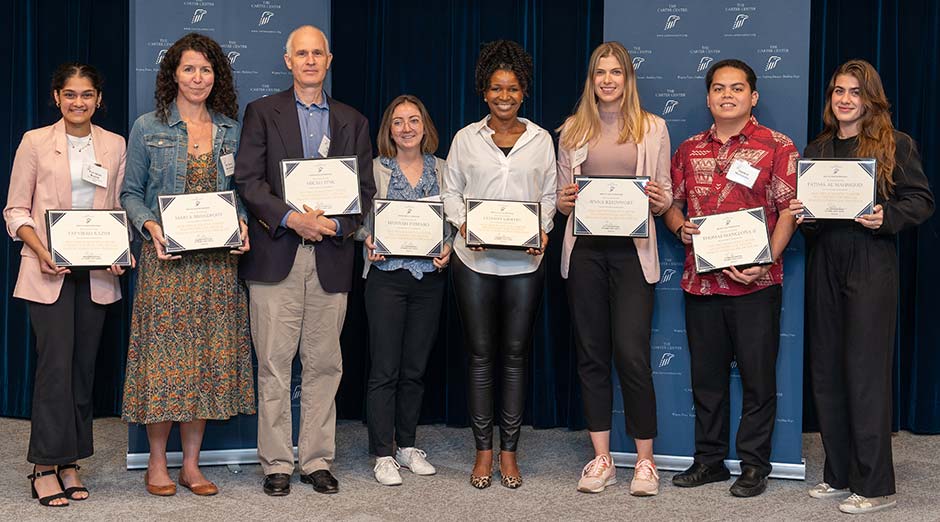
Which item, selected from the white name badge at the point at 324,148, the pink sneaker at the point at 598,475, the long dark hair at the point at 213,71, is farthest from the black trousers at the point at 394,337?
the long dark hair at the point at 213,71

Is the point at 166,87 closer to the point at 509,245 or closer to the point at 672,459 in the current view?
the point at 509,245

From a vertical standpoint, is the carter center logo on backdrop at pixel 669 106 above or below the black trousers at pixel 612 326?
above

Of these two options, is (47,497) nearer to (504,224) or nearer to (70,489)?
(70,489)

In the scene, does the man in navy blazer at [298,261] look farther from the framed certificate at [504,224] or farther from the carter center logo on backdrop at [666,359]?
the carter center logo on backdrop at [666,359]

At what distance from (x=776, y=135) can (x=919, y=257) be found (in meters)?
1.49

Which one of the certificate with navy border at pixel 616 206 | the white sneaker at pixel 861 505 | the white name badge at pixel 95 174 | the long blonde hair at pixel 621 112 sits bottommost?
the white sneaker at pixel 861 505

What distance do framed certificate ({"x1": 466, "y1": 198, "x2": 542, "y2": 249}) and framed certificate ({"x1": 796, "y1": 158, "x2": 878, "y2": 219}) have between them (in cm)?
100

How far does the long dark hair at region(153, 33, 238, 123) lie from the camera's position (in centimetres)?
362

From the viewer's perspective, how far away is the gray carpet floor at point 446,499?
3.54m

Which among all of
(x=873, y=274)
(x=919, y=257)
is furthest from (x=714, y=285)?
(x=919, y=257)

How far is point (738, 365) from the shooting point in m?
3.93

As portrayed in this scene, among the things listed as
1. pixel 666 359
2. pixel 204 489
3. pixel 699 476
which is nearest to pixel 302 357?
pixel 204 489

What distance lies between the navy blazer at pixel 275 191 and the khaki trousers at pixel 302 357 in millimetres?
56

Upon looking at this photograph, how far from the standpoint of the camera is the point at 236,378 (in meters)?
3.75
